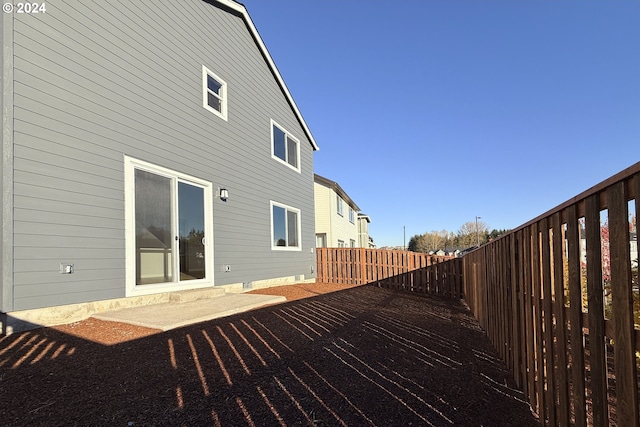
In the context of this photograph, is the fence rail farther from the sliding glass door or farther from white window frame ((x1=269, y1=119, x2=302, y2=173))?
white window frame ((x1=269, y1=119, x2=302, y2=173))

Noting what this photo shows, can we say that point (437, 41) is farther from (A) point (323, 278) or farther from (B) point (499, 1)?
(A) point (323, 278)

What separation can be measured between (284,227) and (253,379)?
26.2ft

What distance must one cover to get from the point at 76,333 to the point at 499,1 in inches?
435

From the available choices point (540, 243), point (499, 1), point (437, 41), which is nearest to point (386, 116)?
point (437, 41)

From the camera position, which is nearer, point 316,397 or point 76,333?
point 316,397

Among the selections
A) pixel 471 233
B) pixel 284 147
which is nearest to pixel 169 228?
pixel 284 147

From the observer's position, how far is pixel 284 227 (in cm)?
1070

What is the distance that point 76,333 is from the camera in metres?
3.92

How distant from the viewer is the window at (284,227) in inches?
395

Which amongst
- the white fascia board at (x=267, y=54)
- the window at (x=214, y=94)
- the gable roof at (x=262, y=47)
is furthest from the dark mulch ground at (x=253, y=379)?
the white fascia board at (x=267, y=54)

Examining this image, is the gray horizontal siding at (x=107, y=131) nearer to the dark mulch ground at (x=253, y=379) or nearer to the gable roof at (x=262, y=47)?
the gable roof at (x=262, y=47)
